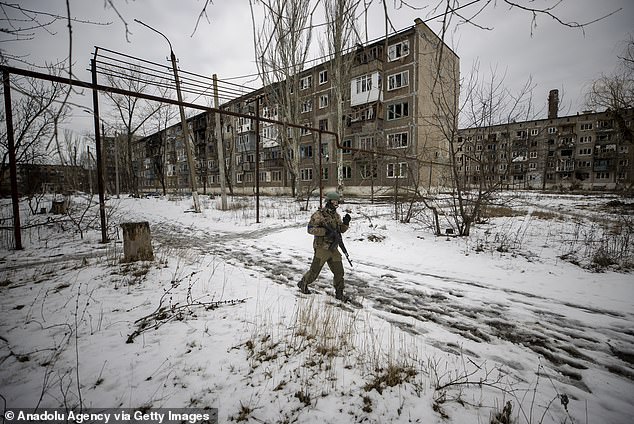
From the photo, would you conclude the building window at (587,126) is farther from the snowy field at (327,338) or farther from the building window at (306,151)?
the snowy field at (327,338)

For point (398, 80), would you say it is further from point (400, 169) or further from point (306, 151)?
point (306, 151)

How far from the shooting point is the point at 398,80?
2322 centimetres

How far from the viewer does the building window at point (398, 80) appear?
22625 millimetres

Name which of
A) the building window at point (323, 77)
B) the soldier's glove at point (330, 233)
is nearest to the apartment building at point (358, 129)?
the building window at point (323, 77)

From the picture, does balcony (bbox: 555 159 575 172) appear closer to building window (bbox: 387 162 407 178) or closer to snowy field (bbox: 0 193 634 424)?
building window (bbox: 387 162 407 178)

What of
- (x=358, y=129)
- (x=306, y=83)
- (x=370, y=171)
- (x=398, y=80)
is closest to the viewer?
(x=370, y=171)

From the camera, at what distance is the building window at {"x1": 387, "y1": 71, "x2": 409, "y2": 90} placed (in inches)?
891

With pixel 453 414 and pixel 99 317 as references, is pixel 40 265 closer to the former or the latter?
pixel 99 317

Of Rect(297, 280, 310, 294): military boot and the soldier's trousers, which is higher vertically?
the soldier's trousers

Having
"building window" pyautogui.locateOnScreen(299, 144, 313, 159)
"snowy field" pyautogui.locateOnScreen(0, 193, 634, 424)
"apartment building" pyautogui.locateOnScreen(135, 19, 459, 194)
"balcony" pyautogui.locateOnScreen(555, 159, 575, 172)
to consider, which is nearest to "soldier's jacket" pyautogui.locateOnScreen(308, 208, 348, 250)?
"snowy field" pyautogui.locateOnScreen(0, 193, 634, 424)

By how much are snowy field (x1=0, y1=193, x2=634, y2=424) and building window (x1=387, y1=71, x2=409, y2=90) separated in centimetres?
2120

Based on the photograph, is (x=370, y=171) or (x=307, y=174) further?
(x=307, y=174)

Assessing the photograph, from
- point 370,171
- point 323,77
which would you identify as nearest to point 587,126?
point 323,77

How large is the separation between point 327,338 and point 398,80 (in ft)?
84.0
